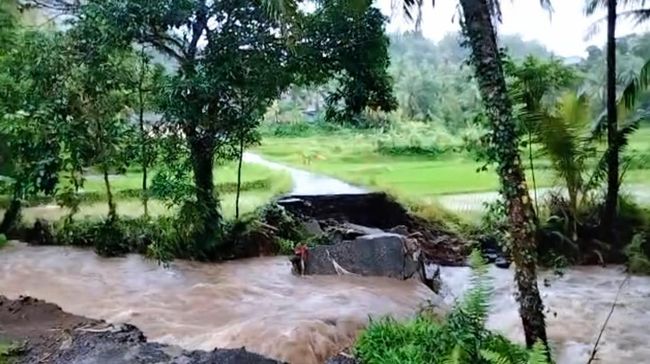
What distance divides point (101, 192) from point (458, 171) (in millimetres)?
7361

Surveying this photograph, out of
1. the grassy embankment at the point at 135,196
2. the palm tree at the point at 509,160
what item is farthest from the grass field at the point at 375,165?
the palm tree at the point at 509,160

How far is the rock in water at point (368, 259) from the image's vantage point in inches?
313

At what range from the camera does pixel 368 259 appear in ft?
26.3

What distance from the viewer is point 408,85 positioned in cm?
1636

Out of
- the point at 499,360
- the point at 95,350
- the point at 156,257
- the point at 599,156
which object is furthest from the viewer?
the point at 599,156

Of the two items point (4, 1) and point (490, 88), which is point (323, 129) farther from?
point (490, 88)

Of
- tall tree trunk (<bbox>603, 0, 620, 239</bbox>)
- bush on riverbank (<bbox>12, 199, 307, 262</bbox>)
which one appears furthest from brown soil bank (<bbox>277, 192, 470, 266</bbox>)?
tall tree trunk (<bbox>603, 0, 620, 239</bbox>)

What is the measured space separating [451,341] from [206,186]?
5.45 m

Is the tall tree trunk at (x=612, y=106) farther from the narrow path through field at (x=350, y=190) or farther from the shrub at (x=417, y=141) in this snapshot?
the shrub at (x=417, y=141)

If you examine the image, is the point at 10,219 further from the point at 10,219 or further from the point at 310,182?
the point at 310,182

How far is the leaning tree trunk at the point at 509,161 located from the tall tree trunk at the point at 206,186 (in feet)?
15.3

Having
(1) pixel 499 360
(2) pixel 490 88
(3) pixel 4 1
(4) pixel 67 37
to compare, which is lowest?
(1) pixel 499 360

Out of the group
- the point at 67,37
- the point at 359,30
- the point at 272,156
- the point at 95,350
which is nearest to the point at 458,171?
the point at 272,156

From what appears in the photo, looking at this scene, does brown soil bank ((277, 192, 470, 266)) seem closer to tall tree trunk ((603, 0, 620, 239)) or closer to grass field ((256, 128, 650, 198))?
grass field ((256, 128, 650, 198))
